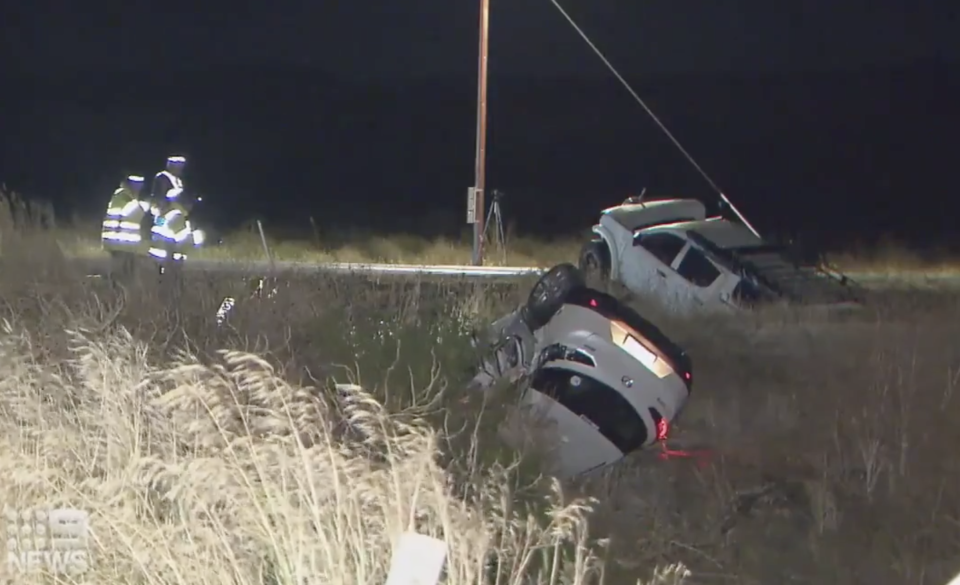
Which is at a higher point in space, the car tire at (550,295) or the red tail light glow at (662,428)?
the car tire at (550,295)

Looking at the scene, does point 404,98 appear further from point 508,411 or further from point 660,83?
point 508,411

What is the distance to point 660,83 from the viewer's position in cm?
8000

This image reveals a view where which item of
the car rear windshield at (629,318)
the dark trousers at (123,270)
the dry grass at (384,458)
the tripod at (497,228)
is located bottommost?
the dry grass at (384,458)

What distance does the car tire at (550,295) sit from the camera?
28.4 ft

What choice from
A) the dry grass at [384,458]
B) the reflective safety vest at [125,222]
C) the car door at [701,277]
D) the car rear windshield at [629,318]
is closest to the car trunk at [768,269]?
the car door at [701,277]

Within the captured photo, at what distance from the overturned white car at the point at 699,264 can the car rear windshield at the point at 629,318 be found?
19.0 feet

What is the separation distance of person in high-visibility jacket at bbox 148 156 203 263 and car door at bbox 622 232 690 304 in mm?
5381

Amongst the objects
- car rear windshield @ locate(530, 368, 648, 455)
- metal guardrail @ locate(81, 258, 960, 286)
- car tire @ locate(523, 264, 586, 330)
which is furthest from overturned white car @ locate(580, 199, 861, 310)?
car rear windshield @ locate(530, 368, 648, 455)

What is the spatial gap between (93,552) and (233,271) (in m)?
6.26

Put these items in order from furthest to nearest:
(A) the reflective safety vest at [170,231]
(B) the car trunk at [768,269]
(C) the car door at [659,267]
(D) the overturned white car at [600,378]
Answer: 1. (A) the reflective safety vest at [170,231]
2. (C) the car door at [659,267]
3. (B) the car trunk at [768,269]
4. (D) the overturned white car at [600,378]

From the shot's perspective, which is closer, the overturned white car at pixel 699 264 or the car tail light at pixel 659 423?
the car tail light at pixel 659 423

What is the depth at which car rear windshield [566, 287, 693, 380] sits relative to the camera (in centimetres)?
836

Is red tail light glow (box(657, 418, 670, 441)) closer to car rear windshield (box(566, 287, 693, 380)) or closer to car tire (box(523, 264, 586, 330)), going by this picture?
car rear windshield (box(566, 287, 693, 380))

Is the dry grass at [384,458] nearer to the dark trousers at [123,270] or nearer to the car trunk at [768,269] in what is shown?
the dark trousers at [123,270]
